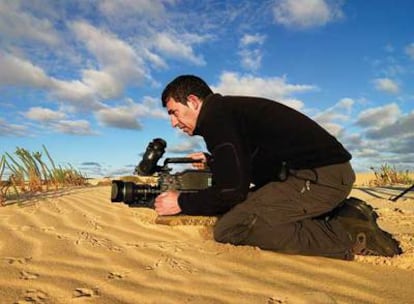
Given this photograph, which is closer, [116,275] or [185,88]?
[116,275]

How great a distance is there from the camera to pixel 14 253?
2707 mm

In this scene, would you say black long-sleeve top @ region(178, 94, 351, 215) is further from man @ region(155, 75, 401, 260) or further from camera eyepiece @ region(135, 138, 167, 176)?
camera eyepiece @ region(135, 138, 167, 176)

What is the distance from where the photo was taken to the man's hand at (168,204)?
2846 millimetres

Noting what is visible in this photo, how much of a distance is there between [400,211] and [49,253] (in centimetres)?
431

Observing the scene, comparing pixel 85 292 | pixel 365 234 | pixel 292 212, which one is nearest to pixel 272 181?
pixel 292 212

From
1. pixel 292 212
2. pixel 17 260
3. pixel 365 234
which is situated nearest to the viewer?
pixel 17 260

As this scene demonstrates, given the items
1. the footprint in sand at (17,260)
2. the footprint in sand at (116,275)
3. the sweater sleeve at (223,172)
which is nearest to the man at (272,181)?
the sweater sleeve at (223,172)

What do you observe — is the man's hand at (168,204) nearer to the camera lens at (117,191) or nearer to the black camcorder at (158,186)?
the black camcorder at (158,186)

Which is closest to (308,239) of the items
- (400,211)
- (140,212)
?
(140,212)

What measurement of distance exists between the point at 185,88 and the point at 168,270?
1.18 meters

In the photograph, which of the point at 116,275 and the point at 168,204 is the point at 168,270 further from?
the point at 168,204

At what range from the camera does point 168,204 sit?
2861 mm

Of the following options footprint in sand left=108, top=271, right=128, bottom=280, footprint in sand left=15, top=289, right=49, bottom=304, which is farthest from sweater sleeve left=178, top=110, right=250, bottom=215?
footprint in sand left=15, top=289, right=49, bottom=304

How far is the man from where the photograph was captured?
2.73 m
